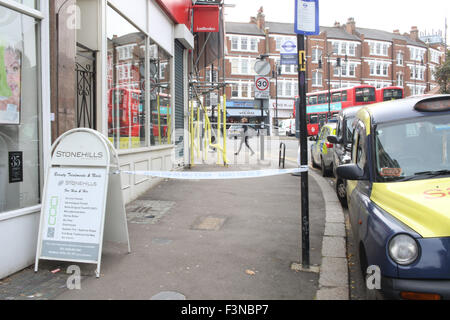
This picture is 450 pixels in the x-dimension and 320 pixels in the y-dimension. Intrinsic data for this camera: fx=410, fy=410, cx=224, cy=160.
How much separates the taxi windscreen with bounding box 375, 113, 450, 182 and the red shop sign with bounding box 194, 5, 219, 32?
9113 millimetres

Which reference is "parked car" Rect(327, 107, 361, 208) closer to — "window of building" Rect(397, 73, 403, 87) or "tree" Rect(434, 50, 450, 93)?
"tree" Rect(434, 50, 450, 93)

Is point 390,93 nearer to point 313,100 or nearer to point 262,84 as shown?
point 313,100

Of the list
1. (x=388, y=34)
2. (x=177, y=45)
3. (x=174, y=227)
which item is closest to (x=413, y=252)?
(x=174, y=227)

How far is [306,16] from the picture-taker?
4.72 meters

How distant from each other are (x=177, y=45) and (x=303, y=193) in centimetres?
830

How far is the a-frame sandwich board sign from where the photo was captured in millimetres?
4414

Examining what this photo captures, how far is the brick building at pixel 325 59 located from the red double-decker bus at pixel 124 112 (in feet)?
136

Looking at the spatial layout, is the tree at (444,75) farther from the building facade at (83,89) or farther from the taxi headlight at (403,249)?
the taxi headlight at (403,249)

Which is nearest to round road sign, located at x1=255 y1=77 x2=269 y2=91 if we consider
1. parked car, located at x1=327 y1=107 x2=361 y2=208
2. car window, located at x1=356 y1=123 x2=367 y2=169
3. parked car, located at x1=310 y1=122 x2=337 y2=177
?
parked car, located at x1=310 y1=122 x2=337 y2=177

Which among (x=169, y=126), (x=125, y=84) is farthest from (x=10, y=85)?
(x=169, y=126)

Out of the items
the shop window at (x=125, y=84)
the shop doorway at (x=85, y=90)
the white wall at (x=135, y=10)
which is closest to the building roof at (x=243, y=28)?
the white wall at (x=135, y=10)

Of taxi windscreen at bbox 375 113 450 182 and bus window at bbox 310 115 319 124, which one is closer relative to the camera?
taxi windscreen at bbox 375 113 450 182

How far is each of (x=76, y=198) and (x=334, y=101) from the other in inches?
1349

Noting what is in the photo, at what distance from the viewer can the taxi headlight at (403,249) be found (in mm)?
2875
